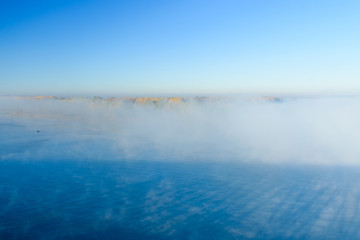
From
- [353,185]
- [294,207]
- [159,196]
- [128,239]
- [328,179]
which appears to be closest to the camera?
[128,239]

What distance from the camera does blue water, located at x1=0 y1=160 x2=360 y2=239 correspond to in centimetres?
681

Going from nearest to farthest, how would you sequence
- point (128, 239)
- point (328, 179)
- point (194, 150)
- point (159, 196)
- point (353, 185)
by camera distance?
point (128, 239) → point (159, 196) → point (353, 185) → point (328, 179) → point (194, 150)

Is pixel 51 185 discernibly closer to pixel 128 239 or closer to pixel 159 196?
pixel 159 196

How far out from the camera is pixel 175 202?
8.47 m

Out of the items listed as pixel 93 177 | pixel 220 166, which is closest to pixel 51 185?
pixel 93 177

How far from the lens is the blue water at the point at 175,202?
6.81m

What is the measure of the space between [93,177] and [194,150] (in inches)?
297

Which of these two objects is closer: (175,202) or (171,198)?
(175,202)

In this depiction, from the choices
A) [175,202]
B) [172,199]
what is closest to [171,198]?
[172,199]

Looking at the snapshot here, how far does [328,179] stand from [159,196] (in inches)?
298

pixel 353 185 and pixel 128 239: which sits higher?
pixel 353 185

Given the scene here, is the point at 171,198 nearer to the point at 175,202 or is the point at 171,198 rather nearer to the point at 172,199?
the point at 172,199

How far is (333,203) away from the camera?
871 centimetres

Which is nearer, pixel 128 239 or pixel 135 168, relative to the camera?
pixel 128 239
